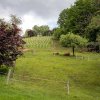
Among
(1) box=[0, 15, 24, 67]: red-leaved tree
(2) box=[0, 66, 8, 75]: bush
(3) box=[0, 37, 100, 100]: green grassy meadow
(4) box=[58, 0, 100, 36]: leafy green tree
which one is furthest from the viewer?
(4) box=[58, 0, 100, 36]: leafy green tree

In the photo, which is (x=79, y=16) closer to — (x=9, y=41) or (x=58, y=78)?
(x=58, y=78)

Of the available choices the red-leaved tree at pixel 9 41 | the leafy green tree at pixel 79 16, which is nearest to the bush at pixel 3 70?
the red-leaved tree at pixel 9 41

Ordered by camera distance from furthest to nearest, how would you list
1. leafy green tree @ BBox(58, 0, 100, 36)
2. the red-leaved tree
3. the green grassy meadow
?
leafy green tree @ BBox(58, 0, 100, 36) < the red-leaved tree < the green grassy meadow

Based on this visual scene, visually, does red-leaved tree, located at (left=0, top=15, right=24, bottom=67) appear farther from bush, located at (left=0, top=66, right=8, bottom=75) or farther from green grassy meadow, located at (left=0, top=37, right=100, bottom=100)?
green grassy meadow, located at (left=0, top=37, right=100, bottom=100)

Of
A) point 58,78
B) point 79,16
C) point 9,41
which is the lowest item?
point 58,78

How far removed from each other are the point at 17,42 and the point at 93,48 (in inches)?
2168

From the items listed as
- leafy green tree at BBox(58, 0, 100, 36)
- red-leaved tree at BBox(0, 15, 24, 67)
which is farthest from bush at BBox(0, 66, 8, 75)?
leafy green tree at BBox(58, 0, 100, 36)

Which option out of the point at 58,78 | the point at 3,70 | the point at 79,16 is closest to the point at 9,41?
the point at 3,70

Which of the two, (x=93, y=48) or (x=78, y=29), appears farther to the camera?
(x=78, y=29)

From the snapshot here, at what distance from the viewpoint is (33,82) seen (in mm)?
42312

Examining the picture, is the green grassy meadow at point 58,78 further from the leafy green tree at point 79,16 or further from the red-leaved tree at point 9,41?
the leafy green tree at point 79,16

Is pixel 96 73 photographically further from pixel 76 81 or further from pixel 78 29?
pixel 78 29

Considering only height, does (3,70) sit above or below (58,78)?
above

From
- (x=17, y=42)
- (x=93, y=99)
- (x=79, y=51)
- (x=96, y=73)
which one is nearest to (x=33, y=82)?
(x=17, y=42)
